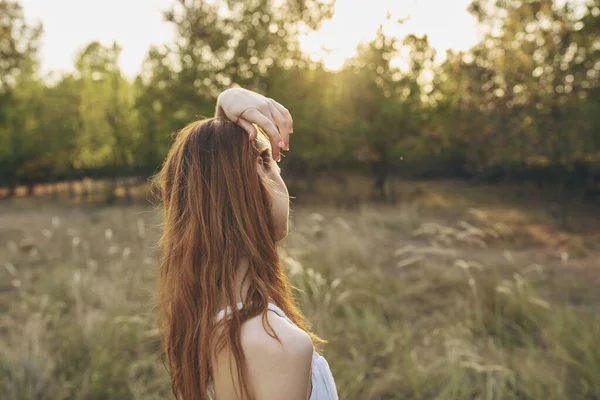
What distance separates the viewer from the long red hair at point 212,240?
4.34 feet

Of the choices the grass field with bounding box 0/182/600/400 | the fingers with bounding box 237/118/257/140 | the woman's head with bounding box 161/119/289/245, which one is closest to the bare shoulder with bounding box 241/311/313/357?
the woman's head with bounding box 161/119/289/245

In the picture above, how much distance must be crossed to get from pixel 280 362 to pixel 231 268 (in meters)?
0.27

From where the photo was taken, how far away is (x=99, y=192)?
2923 centimetres

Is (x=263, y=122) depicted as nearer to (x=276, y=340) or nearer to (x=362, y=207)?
(x=276, y=340)

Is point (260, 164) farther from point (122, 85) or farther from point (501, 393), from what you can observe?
point (122, 85)

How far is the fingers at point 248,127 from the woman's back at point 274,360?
427mm

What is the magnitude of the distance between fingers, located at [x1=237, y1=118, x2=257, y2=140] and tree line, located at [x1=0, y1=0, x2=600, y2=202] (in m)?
10.9

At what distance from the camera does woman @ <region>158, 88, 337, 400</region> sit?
46.6 inches

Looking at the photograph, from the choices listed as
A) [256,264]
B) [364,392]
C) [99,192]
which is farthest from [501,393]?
[99,192]

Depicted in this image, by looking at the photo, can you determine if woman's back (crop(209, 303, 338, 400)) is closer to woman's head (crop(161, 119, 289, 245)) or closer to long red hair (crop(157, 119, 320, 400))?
long red hair (crop(157, 119, 320, 400))

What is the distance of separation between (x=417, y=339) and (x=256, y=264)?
15.3ft

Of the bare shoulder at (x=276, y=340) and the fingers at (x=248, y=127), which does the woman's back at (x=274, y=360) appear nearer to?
the bare shoulder at (x=276, y=340)

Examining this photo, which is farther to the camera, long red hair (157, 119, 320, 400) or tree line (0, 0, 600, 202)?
tree line (0, 0, 600, 202)

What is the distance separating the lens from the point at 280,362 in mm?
1149
